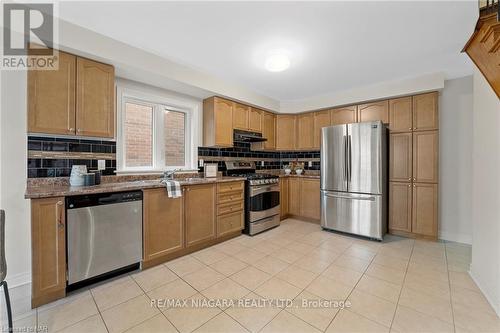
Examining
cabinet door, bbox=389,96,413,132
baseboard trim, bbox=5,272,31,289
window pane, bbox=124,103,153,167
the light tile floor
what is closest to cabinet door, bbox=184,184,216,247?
the light tile floor

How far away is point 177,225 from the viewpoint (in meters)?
2.57

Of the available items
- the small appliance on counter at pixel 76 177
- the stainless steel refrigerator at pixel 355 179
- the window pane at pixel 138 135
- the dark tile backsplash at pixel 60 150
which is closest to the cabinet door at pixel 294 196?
the stainless steel refrigerator at pixel 355 179

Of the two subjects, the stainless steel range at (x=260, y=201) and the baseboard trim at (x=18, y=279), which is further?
the stainless steel range at (x=260, y=201)

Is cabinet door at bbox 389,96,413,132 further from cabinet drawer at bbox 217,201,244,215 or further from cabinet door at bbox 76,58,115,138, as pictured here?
cabinet door at bbox 76,58,115,138

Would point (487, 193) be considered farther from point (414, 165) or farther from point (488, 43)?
point (414, 165)

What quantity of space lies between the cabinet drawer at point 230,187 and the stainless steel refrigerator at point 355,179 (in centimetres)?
146

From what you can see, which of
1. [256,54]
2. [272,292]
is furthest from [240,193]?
[256,54]

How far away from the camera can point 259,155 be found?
467 cm

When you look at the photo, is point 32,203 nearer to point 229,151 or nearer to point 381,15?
point 229,151

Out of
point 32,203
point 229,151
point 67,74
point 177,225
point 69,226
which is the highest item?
point 67,74

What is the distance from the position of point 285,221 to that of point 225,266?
210 cm

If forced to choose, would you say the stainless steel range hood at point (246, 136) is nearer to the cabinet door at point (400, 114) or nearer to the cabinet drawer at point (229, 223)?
the cabinet drawer at point (229, 223)

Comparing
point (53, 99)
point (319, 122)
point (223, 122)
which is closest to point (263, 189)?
point (223, 122)

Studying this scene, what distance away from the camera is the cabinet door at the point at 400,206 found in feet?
10.7
